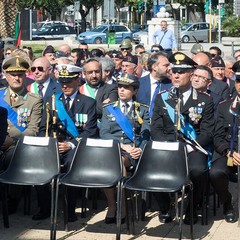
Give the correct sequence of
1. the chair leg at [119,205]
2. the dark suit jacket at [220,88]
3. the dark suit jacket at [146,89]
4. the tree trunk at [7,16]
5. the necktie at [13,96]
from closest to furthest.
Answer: the chair leg at [119,205] < the necktie at [13,96] < the dark suit jacket at [146,89] < the dark suit jacket at [220,88] < the tree trunk at [7,16]

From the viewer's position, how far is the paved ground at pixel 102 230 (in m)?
7.39

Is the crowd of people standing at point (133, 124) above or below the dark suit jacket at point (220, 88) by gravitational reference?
below

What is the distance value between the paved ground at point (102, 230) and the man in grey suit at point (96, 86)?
2219 mm

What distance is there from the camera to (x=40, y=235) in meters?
7.43

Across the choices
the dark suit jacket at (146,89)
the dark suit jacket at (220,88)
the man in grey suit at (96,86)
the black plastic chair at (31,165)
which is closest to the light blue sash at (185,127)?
the black plastic chair at (31,165)

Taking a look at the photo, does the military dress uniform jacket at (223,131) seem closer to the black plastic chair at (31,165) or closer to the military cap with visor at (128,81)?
the military cap with visor at (128,81)

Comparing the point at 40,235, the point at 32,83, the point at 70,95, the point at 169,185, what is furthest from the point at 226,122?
the point at 32,83

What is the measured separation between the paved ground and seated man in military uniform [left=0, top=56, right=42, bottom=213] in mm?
623

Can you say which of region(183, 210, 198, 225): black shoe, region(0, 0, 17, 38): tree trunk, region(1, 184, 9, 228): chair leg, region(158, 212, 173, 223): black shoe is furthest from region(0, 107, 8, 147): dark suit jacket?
region(0, 0, 17, 38): tree trunk

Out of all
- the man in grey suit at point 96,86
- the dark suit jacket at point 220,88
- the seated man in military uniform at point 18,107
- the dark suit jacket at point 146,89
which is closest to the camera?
the seated man in military uniform at point 18,107

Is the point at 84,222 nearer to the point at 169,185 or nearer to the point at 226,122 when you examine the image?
the point at 169,185

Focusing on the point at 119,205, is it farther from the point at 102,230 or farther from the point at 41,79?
the point at 41,79

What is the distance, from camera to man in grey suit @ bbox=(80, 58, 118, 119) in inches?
390

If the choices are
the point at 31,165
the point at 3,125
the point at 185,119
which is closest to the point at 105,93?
the point at 185,119
